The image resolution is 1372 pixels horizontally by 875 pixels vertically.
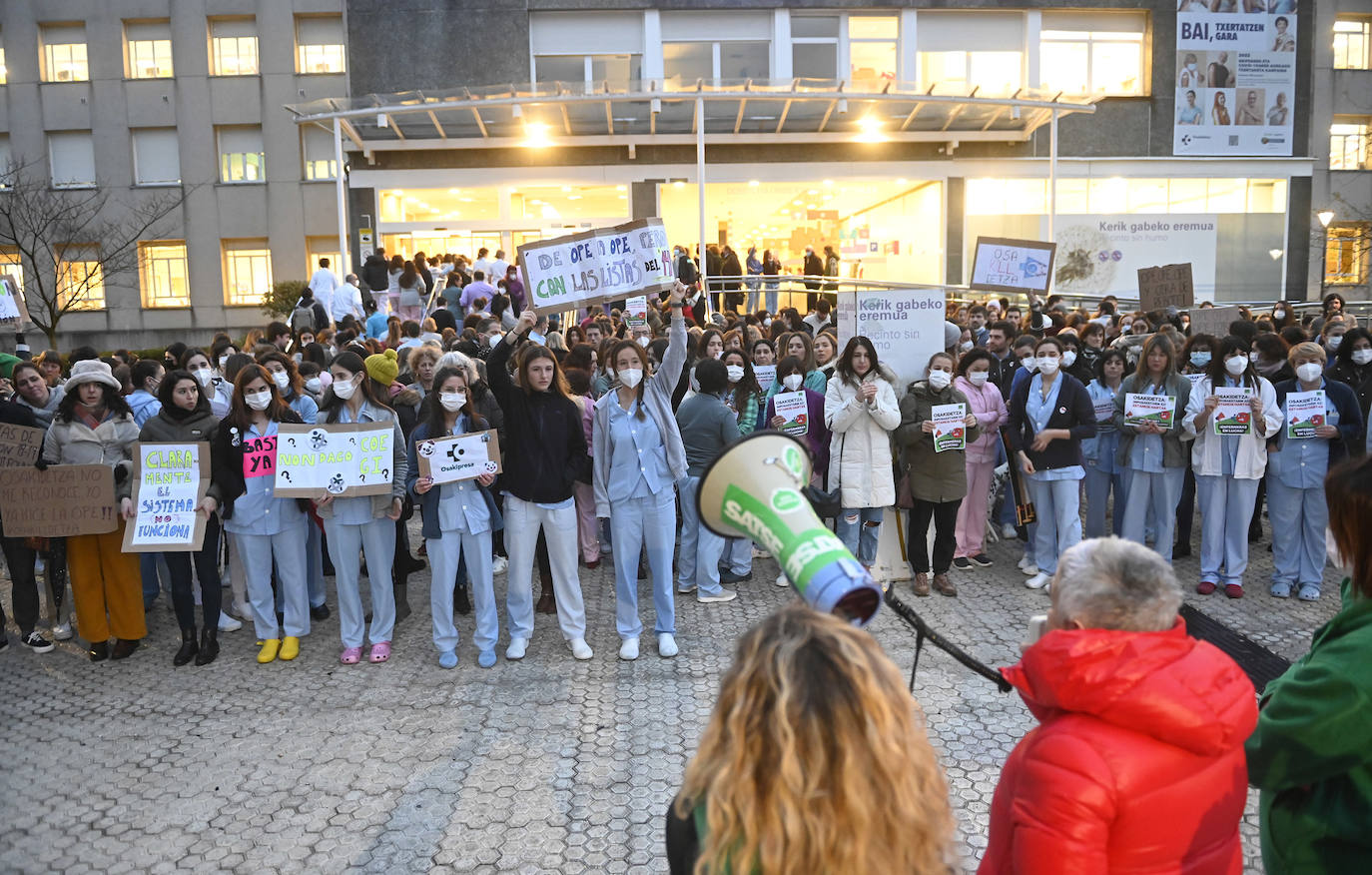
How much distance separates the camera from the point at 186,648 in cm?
684

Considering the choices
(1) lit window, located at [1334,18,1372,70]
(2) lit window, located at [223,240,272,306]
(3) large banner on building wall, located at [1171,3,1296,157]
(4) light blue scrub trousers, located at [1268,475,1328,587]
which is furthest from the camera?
(2) lit window, located at [223,240,272,306]

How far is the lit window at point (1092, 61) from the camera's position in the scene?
85.2ft

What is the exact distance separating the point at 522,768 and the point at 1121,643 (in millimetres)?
3630

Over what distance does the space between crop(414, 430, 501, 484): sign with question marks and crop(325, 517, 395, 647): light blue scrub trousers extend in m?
0.59

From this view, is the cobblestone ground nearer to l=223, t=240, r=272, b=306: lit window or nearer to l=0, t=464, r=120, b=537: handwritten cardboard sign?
l=0, t=464, r=120, b=537: handwritten cardboard sign

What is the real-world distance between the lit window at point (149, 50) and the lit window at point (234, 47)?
57.8 inches

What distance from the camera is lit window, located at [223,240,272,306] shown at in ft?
104

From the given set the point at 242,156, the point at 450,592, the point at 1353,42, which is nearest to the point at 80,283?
the point at 242,156

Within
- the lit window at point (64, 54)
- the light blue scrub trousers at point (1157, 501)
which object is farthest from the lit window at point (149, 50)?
the light blue scrub trousers at point (1157, 501)

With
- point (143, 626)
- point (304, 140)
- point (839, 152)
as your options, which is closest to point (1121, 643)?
point (143, 626)

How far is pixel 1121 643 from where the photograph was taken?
7.23 feet

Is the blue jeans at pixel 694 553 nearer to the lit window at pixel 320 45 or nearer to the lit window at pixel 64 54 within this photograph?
the lit window at pixel 320 45

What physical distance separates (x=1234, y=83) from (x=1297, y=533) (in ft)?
75.5

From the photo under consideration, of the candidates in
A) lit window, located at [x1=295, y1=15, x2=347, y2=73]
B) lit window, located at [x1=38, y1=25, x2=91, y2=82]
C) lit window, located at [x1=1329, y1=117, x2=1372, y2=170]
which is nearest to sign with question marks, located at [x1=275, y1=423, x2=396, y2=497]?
lit window, located at [x1=295, y1=15, x2=347, y2=73]
